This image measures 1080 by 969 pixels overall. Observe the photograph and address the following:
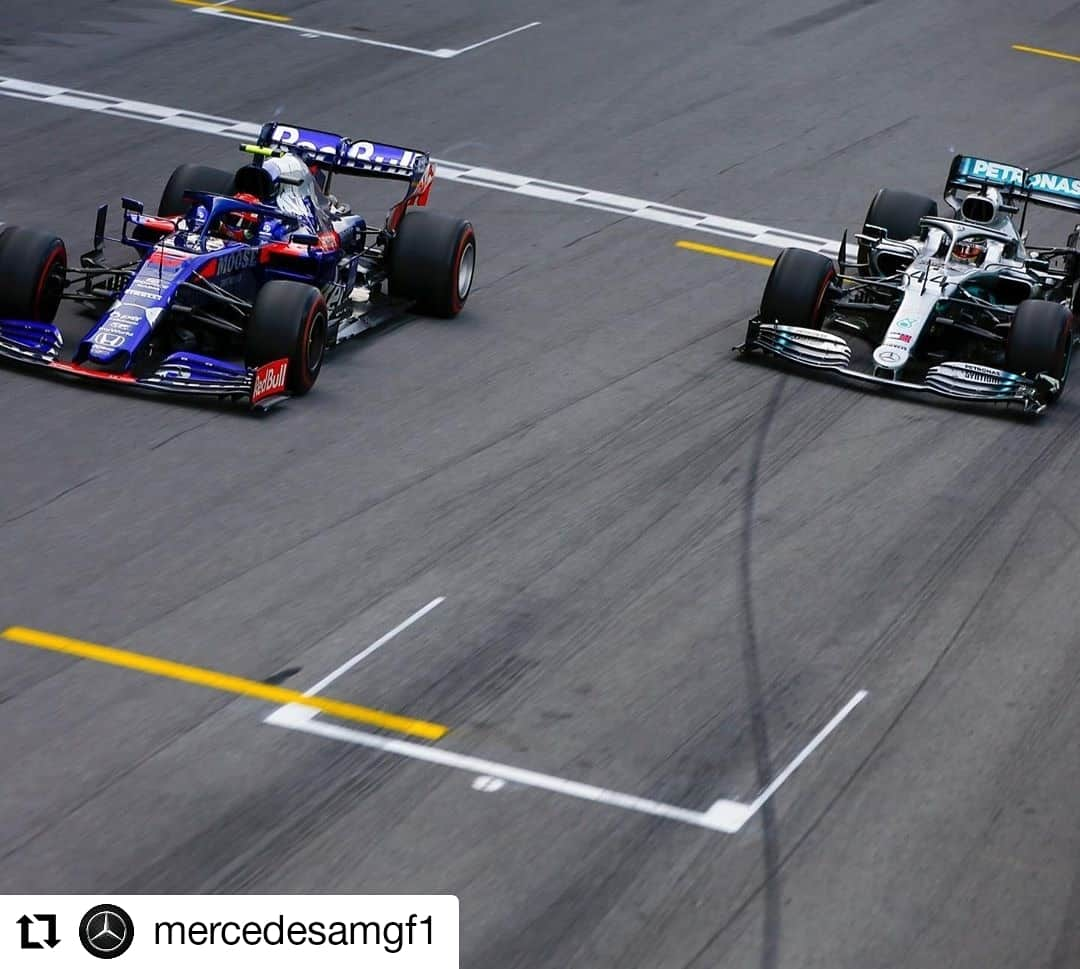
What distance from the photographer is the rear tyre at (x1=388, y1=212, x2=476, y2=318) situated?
720 inches

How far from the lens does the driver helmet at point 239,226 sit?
55.8 ft

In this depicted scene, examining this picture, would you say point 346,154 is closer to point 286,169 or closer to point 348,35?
point 286,169

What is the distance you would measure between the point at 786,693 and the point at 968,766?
3.92 feet

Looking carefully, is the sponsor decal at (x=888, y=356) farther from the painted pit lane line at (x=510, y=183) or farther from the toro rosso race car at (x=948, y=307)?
the painted pit lane line at (x=510, y=183)

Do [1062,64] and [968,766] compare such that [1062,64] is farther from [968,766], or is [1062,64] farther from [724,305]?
[968,766]

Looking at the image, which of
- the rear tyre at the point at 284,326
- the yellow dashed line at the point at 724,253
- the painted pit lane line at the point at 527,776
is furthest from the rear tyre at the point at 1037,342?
the painted pit lane line at the point at 527,776

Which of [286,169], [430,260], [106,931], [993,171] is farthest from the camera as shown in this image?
[993,171]

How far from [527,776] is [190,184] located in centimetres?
951

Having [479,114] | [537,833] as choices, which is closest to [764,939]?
[537,833]

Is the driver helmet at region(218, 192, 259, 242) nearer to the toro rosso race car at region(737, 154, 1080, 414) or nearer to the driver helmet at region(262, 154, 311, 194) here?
the driver helmet at region(262, 154, 311, 194)

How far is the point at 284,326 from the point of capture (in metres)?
15.8

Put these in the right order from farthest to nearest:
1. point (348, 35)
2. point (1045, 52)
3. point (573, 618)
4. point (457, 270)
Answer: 1. point (1045, 52)
2. point (348, 35)
3. point (457, 270)
4. point (573, 618)

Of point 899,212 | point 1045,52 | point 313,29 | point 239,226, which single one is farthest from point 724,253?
point 1045,52

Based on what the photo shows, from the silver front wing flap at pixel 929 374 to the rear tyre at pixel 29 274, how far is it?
5918 millimetres
